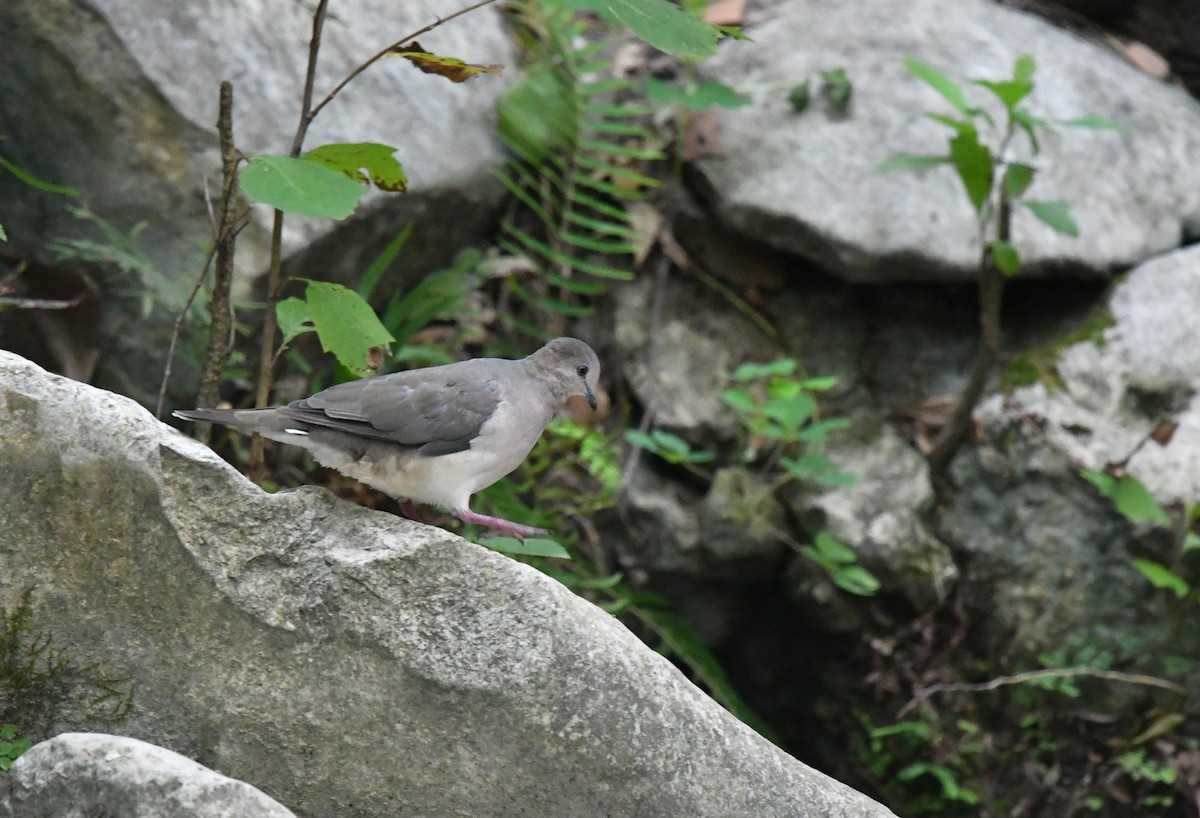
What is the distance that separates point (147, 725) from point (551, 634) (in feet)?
3.16

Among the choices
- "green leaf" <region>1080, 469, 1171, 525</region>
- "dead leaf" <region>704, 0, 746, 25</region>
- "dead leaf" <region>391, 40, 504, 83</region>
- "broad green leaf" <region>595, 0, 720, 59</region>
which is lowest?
"green leaf" <region>1080, 469, 1171, 525</region>

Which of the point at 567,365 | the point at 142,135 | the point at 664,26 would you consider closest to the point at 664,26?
the point at 664,26

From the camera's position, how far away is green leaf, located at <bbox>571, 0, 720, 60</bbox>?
325 centimetres

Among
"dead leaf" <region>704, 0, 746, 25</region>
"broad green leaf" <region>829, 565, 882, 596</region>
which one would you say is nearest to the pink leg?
"broad green leaf" <region>829, 565, 882, 596</region>

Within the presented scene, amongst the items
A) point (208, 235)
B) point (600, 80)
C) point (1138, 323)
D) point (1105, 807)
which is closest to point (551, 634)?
point (208, 235)

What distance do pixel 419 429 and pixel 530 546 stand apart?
0.46 m

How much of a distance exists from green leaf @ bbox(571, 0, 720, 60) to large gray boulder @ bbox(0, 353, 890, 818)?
1.37 metres

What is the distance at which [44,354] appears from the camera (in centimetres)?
493

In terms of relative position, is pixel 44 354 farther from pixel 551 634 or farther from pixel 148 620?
pixel 551 634

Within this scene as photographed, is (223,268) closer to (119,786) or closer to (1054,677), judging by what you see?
(119,786)

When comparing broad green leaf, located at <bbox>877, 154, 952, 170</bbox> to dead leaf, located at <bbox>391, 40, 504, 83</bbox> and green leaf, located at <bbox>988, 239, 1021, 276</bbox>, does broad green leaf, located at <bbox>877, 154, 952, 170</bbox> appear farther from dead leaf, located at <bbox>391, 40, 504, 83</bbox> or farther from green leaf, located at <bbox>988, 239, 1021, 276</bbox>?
dead leaf, located at <bbox>391, 40, 504, 83</bbox>

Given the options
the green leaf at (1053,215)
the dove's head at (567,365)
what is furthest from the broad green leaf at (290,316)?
the green leaf at (1053,215)

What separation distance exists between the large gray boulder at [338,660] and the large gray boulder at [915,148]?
11.2 ft

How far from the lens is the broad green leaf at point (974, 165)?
4945mm
